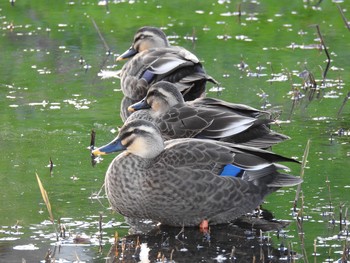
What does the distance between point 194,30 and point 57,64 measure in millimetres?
2351

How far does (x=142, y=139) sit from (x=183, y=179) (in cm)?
43

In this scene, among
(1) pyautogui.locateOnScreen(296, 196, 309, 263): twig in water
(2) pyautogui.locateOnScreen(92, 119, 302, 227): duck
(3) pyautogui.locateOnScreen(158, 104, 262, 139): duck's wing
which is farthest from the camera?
(3) pyautogui.locateOnScreen(158, 104, 262, 139): duck's wing

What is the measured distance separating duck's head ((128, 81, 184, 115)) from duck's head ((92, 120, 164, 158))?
1.84m

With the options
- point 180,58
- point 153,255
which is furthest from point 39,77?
point 153,255

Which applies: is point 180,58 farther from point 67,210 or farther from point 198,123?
point 67,210

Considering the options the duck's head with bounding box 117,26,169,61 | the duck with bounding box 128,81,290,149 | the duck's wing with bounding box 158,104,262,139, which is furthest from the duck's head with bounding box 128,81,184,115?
the duck's head with bounding box 117,26,169,61

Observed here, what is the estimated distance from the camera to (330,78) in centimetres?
1252

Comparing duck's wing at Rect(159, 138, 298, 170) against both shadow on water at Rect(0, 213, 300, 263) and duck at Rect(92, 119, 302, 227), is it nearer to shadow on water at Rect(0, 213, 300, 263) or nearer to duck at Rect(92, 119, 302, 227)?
duck at Rect(92, 119, 302, 227)

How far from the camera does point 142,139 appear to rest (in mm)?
7535

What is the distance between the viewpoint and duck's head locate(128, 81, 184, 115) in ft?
31.2

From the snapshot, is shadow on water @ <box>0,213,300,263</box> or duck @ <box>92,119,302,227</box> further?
duck @ <box>92,119,302,227</box>

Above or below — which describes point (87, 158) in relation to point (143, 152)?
below

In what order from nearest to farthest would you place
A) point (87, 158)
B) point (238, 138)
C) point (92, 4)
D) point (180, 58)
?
1. point (238, 138)
2. point (87, 158)
3. point (180, 58)
4. point (92, 4)

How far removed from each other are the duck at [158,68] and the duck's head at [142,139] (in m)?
3.92
